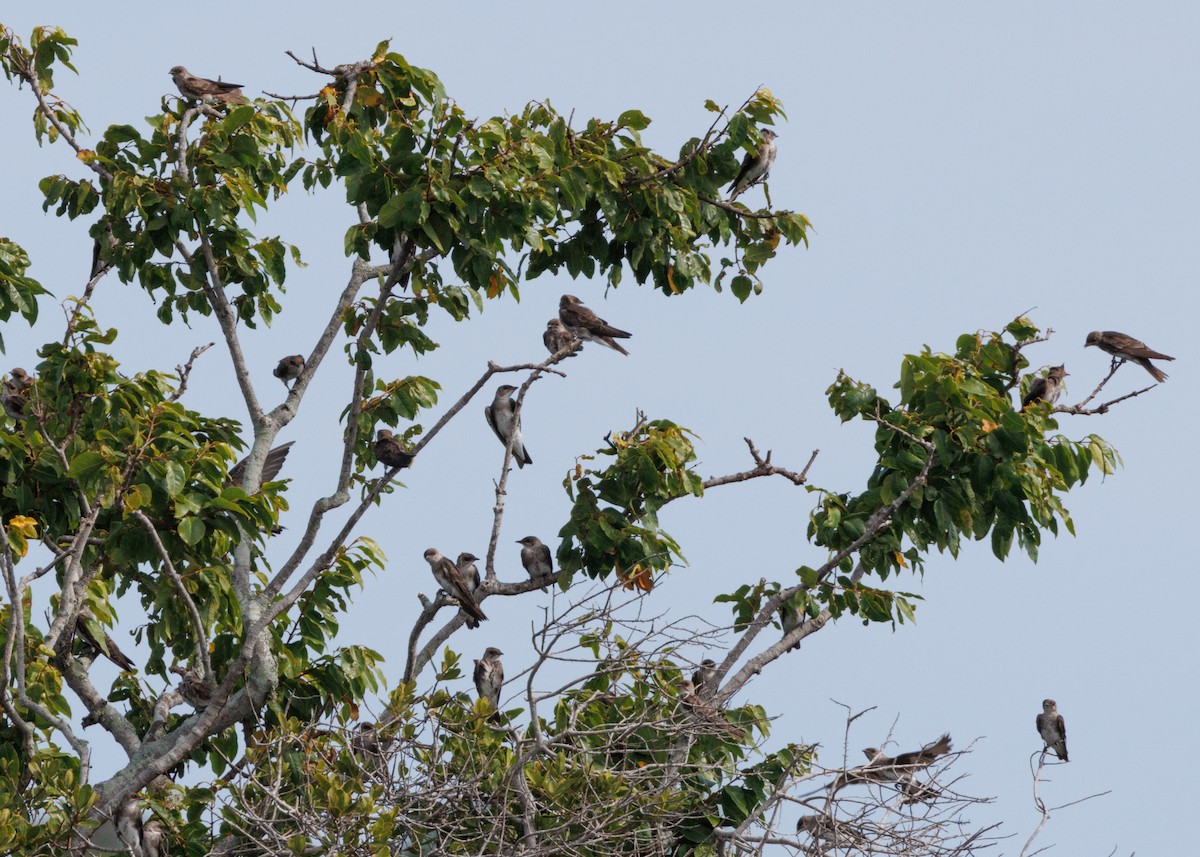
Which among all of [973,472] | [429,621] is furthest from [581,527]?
[973,472]

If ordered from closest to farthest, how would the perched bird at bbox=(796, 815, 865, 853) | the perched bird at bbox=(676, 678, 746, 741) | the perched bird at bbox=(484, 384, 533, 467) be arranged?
the perched bird at bbox=(796, 815, 865, 853), the perched bird at bbox=(676, 678, 746, 741), the perched bird at bbox=(484, 384, 533, 467)

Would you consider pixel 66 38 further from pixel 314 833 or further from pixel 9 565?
pixel 314 833

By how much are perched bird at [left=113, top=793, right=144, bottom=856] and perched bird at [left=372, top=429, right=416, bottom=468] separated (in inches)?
117

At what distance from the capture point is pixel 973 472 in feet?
31.1

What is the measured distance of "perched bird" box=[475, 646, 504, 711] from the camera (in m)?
12.1

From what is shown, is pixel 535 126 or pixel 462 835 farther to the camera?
pixel 535 126

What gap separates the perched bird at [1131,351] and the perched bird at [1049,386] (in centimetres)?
178

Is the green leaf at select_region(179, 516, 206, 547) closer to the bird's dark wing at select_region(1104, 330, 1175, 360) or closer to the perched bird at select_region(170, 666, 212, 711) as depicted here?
the perched bird at select_region(170, 666, 212, 711)

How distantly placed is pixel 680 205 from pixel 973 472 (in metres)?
2.86

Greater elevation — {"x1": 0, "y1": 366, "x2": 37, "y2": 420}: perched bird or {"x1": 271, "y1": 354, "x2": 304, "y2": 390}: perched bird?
{"x1": 271, "y1": 354, "x2": 304, "y2": 390}: perched bird

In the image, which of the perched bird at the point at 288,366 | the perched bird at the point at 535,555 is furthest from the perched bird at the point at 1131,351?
the perched bird at the point at 288,366

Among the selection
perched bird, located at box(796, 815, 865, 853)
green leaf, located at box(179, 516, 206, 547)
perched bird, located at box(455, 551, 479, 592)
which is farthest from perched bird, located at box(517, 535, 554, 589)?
perched bird, located at box(796, 815, 865, 853)

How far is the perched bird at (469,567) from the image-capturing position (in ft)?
40.5

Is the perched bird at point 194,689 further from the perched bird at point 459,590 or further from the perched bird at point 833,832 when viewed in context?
the perched bird at point 833,832
